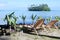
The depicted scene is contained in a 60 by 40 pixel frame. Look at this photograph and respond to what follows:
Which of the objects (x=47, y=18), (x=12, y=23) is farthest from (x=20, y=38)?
(x=47, y=18)

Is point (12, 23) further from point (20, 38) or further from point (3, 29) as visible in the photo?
point (20, 38)

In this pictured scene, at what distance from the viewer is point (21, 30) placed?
9.60 meters

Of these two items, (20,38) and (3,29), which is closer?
(20,38)

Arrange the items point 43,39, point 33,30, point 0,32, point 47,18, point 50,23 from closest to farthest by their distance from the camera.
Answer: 1. point 43,39
2. point 0,32
3. point 33,30
4. point 50,23
5. point 47,18

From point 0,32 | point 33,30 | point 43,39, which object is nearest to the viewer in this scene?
point 43,39

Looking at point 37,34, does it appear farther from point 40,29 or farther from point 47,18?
point 47,18

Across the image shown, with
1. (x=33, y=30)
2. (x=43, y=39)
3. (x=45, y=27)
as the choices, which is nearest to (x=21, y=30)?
(x=33, y=30)

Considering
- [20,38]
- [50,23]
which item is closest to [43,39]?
[20,38]

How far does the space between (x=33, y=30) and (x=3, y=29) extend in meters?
1.34

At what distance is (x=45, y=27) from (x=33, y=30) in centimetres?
70

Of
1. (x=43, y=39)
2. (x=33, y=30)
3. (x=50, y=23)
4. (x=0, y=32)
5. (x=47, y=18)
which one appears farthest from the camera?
(x=47, y=18)

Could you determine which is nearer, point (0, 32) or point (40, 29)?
point (0, 32)

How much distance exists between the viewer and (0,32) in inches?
346

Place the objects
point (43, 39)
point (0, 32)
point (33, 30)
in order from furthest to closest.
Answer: point (33, 30) → point (0, 32) → point (43, 39)
